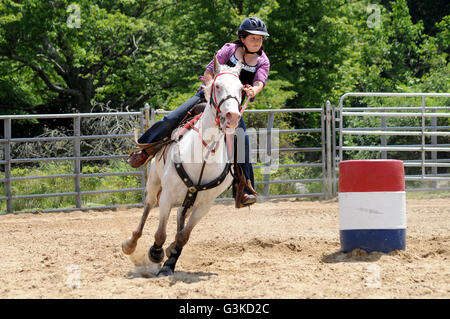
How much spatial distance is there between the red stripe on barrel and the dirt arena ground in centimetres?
72

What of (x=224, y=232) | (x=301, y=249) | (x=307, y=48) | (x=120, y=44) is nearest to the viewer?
(x=301, y=249)

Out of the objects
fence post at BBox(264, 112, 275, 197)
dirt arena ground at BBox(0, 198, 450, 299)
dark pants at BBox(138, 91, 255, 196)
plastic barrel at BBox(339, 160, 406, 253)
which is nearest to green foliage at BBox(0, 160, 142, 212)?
dirt arena ground at BBox(0, 198, 450, 299)

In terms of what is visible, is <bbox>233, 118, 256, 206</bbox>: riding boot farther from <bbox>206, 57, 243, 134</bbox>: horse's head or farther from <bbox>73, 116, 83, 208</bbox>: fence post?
<bbox>73, 116, 83, 208</bbox>: fence post

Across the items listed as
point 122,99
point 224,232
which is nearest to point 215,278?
point 224,232

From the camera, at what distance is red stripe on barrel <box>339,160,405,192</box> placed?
6512 mm

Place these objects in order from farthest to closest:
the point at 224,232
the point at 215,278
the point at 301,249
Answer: the point at 224,232 → the point at 301,249 → the point at 215,278

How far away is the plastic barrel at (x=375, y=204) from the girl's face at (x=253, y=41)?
1613 mm

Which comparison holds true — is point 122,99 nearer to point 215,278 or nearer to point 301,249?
point 301,249

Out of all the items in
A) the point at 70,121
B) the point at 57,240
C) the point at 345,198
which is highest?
the point at 70,121

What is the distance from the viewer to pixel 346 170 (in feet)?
22.0

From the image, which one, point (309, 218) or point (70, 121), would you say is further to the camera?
point (70, 121)

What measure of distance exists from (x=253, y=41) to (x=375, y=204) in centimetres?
216

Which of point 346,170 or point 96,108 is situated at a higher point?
point 96,108

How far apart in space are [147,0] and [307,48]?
7.37 meters
